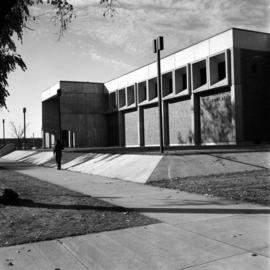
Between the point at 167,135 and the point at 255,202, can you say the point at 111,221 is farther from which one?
the point at 167,135

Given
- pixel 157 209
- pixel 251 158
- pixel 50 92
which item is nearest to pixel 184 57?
pixel 251 158

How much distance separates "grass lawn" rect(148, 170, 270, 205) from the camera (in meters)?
10.1

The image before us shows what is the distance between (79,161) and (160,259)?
59.8ft

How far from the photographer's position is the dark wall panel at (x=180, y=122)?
42.5 m

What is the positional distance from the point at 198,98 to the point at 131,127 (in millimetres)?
16095

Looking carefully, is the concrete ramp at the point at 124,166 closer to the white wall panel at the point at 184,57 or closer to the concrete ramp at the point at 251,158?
the concrete ramp at the point at 251,158

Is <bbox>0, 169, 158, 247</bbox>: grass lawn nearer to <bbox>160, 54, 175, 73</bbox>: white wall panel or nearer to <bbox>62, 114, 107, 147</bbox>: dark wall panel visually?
<bbox>160, 54, 175, 73</bbox>: white wall panel

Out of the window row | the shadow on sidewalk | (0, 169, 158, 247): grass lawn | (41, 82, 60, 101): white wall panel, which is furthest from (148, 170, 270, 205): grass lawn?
(41, 82, 60, 101): white wall panel

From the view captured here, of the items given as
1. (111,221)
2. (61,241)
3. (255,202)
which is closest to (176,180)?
(255,202)

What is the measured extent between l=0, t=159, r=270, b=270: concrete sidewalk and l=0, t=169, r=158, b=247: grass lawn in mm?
361

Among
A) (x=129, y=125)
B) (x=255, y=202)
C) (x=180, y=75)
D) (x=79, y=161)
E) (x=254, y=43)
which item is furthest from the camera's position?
(x=129, y=125)

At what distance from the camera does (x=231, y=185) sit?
39.2 ft

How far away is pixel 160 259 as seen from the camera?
17.9 feet

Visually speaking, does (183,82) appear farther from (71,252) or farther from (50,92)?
(71,252)
